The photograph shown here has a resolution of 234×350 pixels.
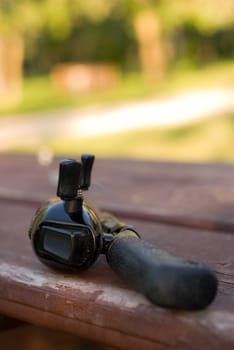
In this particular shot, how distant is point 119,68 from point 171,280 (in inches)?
793

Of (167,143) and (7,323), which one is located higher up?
(167,143)

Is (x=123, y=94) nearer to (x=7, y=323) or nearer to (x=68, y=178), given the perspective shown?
(x=7, y=323)

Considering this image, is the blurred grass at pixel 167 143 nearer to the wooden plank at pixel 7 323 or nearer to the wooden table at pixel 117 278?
the wooden table at pixel 117 278

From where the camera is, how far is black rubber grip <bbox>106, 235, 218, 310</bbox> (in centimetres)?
70

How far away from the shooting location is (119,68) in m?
20.5

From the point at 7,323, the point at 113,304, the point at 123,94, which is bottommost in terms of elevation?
the point at 7,323

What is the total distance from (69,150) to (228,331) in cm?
584

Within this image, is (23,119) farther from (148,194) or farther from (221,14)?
(148,194)

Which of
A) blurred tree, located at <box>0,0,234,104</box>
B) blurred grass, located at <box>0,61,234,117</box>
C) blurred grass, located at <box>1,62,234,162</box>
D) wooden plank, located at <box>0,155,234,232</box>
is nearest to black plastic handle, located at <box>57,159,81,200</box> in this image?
wooden plank, located at <box>0,155,234,232</box>

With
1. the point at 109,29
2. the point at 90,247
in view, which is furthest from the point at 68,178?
the point at 109,29

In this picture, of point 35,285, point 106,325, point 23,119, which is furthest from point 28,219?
point 23,119

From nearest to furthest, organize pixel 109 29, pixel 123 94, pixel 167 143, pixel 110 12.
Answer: pixel 167 143 < pixel 123 94 < pixel 110 12 < pixel 109 29

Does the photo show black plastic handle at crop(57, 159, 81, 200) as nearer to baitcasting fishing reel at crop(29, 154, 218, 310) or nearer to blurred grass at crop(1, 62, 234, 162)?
baitcasting fishing reel at crop(29, 154, 218, 310)

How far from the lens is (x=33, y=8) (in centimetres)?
1439
